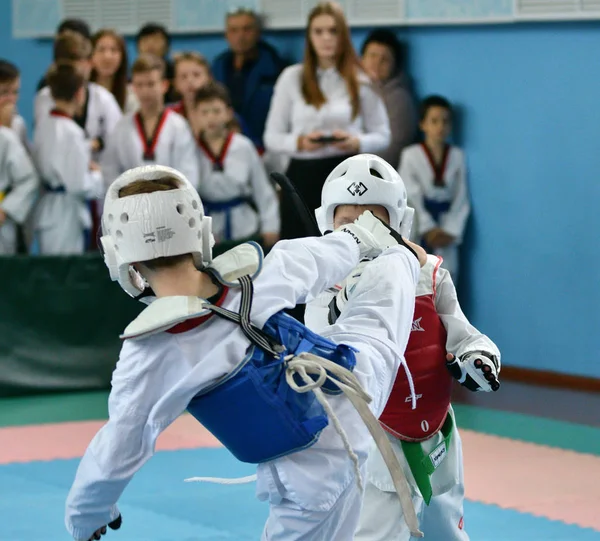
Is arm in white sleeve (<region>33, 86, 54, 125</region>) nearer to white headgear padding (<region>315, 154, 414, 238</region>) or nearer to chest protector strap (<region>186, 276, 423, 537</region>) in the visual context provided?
white headgear padding (<region>315, 154, 414, 238</region>)

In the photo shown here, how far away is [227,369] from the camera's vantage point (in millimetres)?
2867

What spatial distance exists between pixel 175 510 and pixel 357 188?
245 cm

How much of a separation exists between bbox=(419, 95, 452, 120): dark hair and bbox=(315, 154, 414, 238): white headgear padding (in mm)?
5558

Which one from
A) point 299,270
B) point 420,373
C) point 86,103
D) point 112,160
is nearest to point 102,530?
point 299,270

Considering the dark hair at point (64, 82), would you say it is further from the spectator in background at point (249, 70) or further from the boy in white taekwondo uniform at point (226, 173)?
the spectator in background at point (249, 70)

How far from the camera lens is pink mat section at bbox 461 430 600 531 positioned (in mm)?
5562

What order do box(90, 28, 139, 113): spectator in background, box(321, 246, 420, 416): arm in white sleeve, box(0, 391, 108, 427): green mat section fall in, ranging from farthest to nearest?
box(90, 28, 139, 113): spectator in background
box(0, 391, 108, 427): green mat section
box(321, 246, 420, 416): arm in white sleeve

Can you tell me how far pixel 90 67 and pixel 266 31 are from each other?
5.73 ft

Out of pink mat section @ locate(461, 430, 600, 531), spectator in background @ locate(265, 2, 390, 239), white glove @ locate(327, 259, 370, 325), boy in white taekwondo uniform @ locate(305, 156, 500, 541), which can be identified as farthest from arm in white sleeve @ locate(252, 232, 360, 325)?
spectator in background @ locate(265, 2, 390, 239)

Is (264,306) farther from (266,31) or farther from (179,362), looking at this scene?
(266,31)

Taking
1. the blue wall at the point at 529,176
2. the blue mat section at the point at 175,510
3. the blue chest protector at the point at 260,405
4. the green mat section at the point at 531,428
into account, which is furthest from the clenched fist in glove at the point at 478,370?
the blue wall at the point at 529,176

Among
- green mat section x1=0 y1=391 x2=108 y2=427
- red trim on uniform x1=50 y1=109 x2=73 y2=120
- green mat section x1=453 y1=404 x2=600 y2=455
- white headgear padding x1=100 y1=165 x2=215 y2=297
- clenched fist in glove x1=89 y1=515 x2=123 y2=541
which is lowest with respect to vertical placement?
green mat section x1=0 y1=391 x2=108 y2=427

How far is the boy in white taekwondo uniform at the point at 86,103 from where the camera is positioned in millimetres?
8852

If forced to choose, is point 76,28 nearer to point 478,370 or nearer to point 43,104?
point 43,104
